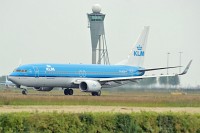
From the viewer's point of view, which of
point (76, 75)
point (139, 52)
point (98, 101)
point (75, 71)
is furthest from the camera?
point (139, 52)

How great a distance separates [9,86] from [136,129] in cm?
9657

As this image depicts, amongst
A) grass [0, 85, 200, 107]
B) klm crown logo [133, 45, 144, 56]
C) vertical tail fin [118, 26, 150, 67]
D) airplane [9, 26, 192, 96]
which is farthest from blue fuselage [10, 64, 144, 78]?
grass [0, 85, 200, 107]

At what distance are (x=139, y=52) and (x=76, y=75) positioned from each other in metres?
13.5

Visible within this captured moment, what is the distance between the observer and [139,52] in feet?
281

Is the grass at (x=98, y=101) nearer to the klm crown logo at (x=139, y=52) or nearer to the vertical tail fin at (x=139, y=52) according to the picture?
the vertical tail fin at (x=139, y=52)

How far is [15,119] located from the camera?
25.3m

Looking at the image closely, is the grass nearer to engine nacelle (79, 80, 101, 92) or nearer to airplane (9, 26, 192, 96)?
airplane (9, 26, 192, 96)

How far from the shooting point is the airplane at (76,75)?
71.2m

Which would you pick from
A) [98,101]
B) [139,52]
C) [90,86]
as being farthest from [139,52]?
[98,101]

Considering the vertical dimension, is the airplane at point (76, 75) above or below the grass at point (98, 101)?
above

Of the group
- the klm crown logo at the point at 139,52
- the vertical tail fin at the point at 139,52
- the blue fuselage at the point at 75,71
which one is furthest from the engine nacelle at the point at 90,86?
the klm crown logo at the point at 139,52

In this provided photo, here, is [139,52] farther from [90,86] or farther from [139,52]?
[90,86]

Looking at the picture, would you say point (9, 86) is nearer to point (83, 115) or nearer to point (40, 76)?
point (40, 76)

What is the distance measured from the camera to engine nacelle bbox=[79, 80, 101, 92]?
7375cm
